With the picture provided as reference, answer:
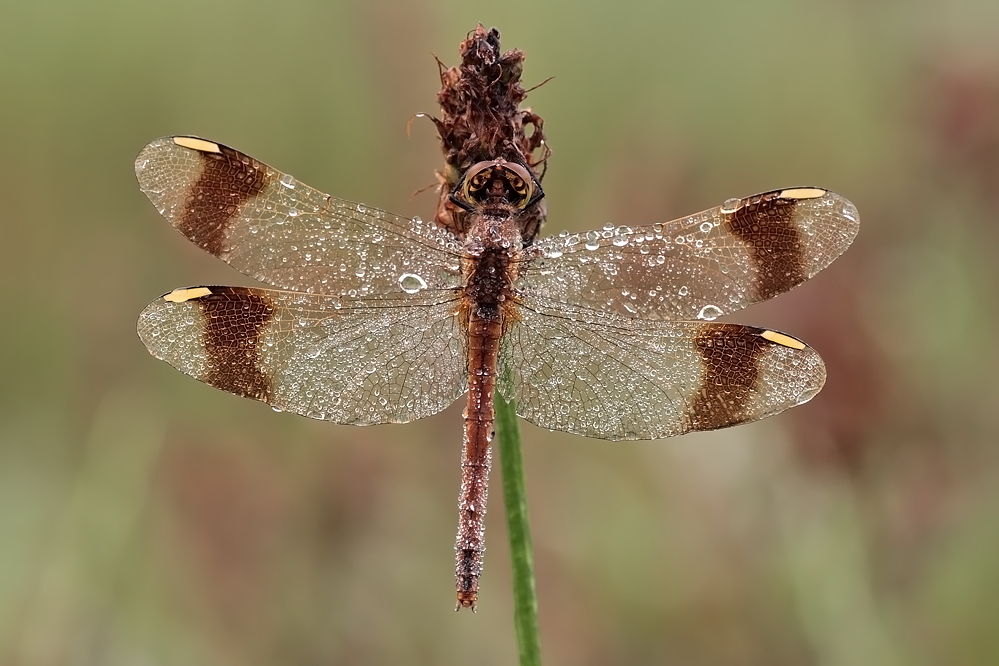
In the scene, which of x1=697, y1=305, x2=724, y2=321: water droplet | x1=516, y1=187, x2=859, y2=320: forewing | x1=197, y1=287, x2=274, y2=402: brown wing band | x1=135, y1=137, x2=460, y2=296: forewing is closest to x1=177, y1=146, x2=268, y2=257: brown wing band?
x1=135, y1=137, x2=460, y2=296: forewing

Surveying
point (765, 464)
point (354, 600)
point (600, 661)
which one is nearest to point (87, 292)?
point (354, 600)

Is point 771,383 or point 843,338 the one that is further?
point 843,338

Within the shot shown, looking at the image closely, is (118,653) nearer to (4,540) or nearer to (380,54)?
(4,540)

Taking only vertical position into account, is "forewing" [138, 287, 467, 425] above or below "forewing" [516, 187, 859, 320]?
below

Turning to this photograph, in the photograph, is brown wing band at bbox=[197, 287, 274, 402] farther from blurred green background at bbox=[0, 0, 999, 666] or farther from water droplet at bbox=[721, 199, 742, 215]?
water droplet at bbox=[721, 199, 742, 215]

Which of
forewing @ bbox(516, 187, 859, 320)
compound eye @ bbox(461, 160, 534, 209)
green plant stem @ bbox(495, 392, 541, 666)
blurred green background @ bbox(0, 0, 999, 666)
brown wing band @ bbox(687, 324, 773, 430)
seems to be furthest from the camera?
blurred green background @ bbox(0, 0, 999, 666)
